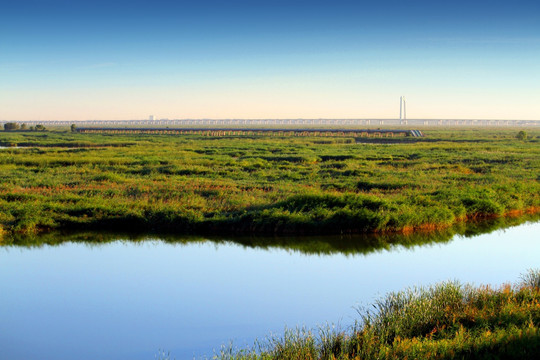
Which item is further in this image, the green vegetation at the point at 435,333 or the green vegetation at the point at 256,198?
the green vegetation at the point at 256,198

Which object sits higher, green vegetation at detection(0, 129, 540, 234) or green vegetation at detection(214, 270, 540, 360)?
green vegetation at detection(0, 129, 540, 234)

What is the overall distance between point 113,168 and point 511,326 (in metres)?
24.0

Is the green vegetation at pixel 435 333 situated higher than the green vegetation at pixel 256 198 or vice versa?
the green vegetation at pixel 256 198

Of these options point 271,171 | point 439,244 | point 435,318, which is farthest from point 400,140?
point 435,318

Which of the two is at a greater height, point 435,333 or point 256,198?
point 256,198

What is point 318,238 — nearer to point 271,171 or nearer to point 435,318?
point 435,318

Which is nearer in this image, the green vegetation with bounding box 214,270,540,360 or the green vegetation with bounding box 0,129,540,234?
the green vegetation with bounding box 214,270,540,360

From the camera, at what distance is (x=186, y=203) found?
18.0 metres

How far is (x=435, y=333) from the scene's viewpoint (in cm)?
789

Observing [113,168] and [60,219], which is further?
[113,168]

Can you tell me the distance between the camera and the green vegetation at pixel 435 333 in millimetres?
6719

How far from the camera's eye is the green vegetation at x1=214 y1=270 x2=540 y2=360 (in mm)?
6719

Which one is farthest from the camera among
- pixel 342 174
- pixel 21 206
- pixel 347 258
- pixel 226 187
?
pixel 342 174

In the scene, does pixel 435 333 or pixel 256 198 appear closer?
pixel 435 333
